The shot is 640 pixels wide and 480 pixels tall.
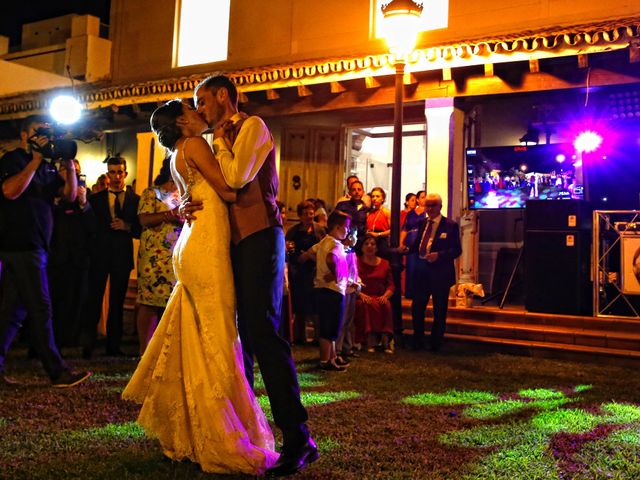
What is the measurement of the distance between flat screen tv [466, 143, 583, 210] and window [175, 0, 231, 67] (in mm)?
6674

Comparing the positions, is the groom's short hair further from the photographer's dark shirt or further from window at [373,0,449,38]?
window at [373,0,449,38]

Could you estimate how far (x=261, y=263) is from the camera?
3.44 meters

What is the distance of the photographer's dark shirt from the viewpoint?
17.7 feet

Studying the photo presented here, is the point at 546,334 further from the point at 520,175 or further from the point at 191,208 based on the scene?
the point at 191,208

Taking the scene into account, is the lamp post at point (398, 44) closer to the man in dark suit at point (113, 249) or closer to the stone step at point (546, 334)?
the stone step at point (546, 334)

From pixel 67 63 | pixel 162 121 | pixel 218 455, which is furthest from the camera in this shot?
pixel 67 63

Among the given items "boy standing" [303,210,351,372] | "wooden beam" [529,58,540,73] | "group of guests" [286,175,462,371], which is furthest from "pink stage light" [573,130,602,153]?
"boy standing" [303,210,351,372]

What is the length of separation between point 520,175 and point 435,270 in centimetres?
309

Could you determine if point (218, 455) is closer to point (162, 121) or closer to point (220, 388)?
point (220, 388)

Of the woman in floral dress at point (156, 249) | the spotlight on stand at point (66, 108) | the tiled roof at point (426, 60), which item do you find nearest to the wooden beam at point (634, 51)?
the tiled roof at point (426, 60)

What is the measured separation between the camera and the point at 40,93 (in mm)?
16141

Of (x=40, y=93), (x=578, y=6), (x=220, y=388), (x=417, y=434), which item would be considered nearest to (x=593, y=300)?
(x=578, y=6)

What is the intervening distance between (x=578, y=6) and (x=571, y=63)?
1404mm

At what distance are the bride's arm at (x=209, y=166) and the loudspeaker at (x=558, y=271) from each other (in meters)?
6.96
